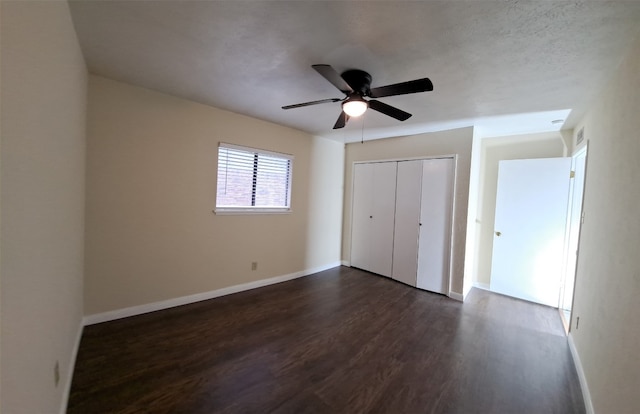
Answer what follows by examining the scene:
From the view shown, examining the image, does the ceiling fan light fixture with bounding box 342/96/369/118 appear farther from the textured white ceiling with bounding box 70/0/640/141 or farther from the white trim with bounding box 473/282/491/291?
the white trim with bounding box 473/282/491/291

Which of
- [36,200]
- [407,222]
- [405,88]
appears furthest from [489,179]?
[36,200]

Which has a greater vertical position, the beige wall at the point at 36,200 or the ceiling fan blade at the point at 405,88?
the ceiling fan blade at the point at 405,88

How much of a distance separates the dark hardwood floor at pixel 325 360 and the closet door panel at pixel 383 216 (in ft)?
3.97

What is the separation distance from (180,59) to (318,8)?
1.31m

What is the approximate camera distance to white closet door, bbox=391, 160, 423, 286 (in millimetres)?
4086

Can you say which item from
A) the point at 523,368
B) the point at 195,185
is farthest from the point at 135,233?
the point at 523,368

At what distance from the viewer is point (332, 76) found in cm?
184

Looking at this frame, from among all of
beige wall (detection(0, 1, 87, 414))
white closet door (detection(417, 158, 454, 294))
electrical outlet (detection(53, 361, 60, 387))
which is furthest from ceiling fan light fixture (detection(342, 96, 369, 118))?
electrical outlet (detection(53, 361, 60, 387))

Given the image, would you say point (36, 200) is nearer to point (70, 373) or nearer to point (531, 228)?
point (70, 373)

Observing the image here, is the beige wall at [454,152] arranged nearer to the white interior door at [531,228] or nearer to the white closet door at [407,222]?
the white closet door at [407,222]

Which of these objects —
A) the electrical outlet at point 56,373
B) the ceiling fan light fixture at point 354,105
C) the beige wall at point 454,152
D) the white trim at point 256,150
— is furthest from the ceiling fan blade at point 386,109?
the electrical outlet at point 56,373

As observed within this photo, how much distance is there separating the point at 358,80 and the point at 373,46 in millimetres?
371

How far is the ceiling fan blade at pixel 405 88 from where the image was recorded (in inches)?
68.4

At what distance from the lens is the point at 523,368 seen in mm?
2209
